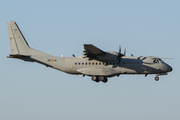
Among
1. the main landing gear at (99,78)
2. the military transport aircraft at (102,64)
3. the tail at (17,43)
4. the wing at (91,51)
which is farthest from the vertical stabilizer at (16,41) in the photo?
the main landing gear at (99,78)

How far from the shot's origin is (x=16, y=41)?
36656 millimetres

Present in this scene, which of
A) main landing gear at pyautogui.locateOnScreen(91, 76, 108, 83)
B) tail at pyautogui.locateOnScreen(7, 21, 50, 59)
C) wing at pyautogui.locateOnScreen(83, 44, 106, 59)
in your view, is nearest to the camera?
wing at pyautogui.locateOnScreen(83, 44, 106, 59)

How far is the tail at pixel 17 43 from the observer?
36.4 m

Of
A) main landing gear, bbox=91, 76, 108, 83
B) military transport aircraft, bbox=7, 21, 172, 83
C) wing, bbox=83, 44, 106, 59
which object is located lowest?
main landing gear, bbox=91, 76, 108, 83

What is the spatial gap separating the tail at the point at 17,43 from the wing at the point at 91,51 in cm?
573

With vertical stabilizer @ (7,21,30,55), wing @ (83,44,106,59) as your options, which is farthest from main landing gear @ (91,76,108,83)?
vertical stabilizer @ (7,21,30,55)

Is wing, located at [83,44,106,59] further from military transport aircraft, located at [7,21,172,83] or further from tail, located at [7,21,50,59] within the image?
tail, located at [7,21,50,59]

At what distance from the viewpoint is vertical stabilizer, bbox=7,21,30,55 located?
120ft

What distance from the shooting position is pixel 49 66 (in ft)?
118

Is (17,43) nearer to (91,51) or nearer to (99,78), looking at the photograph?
(91,51)

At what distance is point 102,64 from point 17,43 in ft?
35.7

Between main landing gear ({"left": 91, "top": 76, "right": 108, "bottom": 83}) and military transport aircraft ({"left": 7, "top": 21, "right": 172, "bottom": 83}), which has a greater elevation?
military transport aircraft ({"left": 7, "top": 21, "right": 172, "bottom": 83})

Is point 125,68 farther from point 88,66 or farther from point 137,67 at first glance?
point 88,66

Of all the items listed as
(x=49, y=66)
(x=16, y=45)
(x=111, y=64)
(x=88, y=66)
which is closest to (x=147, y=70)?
(x=111, y=64)
